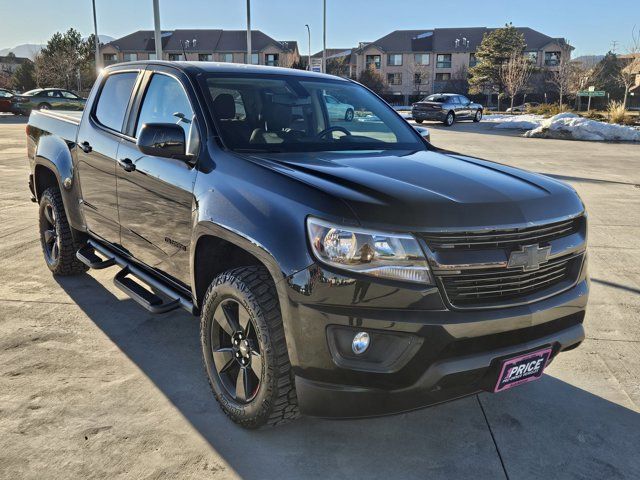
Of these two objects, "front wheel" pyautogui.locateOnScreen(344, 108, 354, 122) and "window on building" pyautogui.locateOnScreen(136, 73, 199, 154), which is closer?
"window on building" pyautogui.locateOnScreen(136, 73, 199, 154)

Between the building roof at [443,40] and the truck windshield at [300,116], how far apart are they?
75854 mm

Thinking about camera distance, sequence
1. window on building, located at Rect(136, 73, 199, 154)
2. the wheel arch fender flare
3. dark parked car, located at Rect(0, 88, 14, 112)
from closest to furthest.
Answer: window on building, located at Rect(136, 73, 199, 154) → the wheel arch fender flare → dark parked car, located at Rect(0, 88, 14, 112)

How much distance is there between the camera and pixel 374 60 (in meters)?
79.1

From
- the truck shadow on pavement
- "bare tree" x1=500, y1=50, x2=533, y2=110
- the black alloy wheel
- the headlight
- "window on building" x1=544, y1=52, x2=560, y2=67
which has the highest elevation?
"window on building" x1=544, y1=52, x2=560, y2=67

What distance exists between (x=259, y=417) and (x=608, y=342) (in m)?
2.63

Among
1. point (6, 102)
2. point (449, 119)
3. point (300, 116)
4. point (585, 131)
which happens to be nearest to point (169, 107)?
point (300, 116)

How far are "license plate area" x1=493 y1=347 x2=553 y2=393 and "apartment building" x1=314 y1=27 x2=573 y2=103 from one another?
73.8m

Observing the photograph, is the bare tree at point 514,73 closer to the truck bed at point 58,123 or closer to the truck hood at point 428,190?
the truck bed at point 58,123

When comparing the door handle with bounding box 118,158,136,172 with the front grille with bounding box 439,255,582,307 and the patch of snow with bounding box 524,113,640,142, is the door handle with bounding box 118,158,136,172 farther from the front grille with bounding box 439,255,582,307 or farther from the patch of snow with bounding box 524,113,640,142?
the patch of snow with bounding box 524,113,640,142

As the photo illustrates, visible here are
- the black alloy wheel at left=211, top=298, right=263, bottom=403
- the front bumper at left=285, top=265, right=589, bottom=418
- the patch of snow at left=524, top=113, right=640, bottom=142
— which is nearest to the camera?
the front bumper at left=285, top=265, right=589, bottom=418

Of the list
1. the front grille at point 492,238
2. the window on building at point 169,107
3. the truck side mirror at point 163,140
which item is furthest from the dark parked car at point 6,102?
the front grille at point 492,238

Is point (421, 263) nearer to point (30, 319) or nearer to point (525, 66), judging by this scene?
point (30, 319)

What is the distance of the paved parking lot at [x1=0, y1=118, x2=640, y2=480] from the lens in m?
2.66

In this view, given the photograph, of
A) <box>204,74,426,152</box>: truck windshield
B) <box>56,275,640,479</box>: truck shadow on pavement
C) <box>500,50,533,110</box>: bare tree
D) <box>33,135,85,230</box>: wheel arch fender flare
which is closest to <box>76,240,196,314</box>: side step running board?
<box>33,135,85,230</box>: wheel arch fender flare
